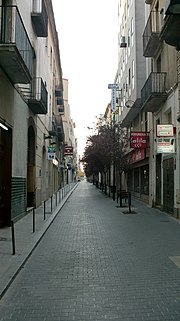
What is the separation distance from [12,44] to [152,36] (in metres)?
11.3

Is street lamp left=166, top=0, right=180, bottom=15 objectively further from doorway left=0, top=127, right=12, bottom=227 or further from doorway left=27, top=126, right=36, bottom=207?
doorway left=27, top=126, right=36, bottom=207

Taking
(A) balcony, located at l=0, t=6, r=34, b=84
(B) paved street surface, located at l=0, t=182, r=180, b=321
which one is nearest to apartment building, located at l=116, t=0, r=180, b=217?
(A) balcony, located at l=0, t=6, r=34, b=84

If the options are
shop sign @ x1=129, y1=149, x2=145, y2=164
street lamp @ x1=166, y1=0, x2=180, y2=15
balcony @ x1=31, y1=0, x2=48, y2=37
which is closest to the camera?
street lamp @ x1=166, y1=0, x2=180, y2=15

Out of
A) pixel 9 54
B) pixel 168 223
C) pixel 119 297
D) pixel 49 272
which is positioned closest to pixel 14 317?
pixel 119 297

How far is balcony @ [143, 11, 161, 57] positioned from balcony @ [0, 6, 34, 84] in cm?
928

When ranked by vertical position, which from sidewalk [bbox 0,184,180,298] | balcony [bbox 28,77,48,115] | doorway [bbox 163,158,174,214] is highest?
balcony [bbox 28,77,48,115]

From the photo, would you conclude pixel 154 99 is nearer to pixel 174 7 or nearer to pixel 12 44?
pixel 12 44

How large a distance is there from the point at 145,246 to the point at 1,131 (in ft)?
21.3

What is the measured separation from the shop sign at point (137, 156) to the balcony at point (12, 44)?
14516 millimetres

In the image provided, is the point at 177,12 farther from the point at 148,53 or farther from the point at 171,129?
the point at 148,53

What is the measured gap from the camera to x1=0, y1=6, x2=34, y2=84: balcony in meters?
10.3

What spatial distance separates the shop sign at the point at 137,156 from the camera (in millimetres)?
25828

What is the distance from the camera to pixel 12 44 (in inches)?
400

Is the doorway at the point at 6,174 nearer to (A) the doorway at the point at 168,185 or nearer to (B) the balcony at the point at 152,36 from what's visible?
(A) the doorway at the point at 168,185
